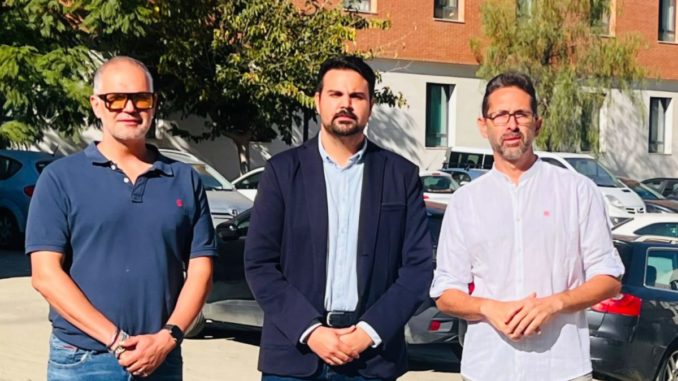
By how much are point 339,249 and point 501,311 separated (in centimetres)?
68

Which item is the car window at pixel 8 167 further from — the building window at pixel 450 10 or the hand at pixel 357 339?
the building window at pixel 450 10

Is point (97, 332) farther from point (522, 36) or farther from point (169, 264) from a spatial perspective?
point (522, 36)

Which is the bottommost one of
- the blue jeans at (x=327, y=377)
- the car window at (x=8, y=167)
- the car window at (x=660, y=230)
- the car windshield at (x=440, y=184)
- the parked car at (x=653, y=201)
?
the parked car at (x=653, y=201)

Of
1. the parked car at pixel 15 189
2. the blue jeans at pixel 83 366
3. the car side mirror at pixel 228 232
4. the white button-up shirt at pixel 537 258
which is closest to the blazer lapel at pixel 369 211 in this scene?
the white button-up shirt at pixel 537 258

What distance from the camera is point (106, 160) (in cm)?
401

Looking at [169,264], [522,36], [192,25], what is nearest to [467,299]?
[169,264]

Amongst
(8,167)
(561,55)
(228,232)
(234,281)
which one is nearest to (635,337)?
(234,281)

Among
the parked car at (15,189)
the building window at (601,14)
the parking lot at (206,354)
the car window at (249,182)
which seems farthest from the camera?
the building window at (601,14)

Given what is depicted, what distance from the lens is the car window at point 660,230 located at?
13.3 m

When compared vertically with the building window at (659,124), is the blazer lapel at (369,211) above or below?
above

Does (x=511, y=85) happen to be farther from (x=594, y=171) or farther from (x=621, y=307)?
(x=594, y=171)

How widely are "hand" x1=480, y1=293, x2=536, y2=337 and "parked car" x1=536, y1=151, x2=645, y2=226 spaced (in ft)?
66.9

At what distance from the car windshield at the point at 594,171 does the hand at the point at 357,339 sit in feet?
75.8

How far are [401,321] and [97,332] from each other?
3.75ft
